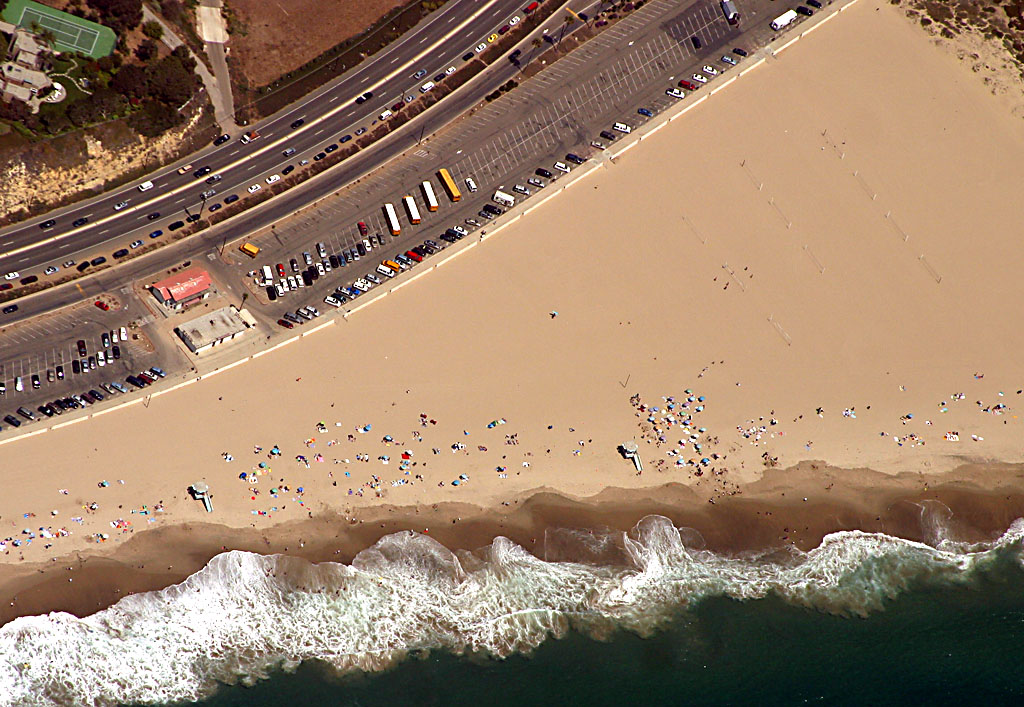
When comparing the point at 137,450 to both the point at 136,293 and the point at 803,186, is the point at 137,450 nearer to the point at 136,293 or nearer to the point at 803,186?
the point at 136,293

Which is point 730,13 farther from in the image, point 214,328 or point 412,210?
point 214,328

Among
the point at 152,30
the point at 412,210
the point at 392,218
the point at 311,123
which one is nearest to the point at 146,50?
the point at 152,30

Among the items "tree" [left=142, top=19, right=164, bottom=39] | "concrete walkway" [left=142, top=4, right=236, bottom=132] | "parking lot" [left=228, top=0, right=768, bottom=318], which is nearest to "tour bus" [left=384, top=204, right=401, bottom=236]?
"parking lot" [left=228, top=0, right=768, bottom=318]

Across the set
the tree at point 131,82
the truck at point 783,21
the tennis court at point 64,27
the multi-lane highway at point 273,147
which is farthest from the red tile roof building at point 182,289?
the truck at point 783,21

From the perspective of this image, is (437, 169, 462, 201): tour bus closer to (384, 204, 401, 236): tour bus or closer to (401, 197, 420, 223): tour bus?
(401, 197, 420, 223): tour bus

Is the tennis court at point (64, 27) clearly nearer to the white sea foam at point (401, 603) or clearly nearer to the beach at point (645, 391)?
the beach at point (645, 391)

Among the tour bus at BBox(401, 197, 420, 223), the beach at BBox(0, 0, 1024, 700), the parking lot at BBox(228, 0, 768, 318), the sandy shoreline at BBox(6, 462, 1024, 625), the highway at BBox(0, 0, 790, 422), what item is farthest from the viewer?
the tour bus at BBox(401, 197, 420, 223)
